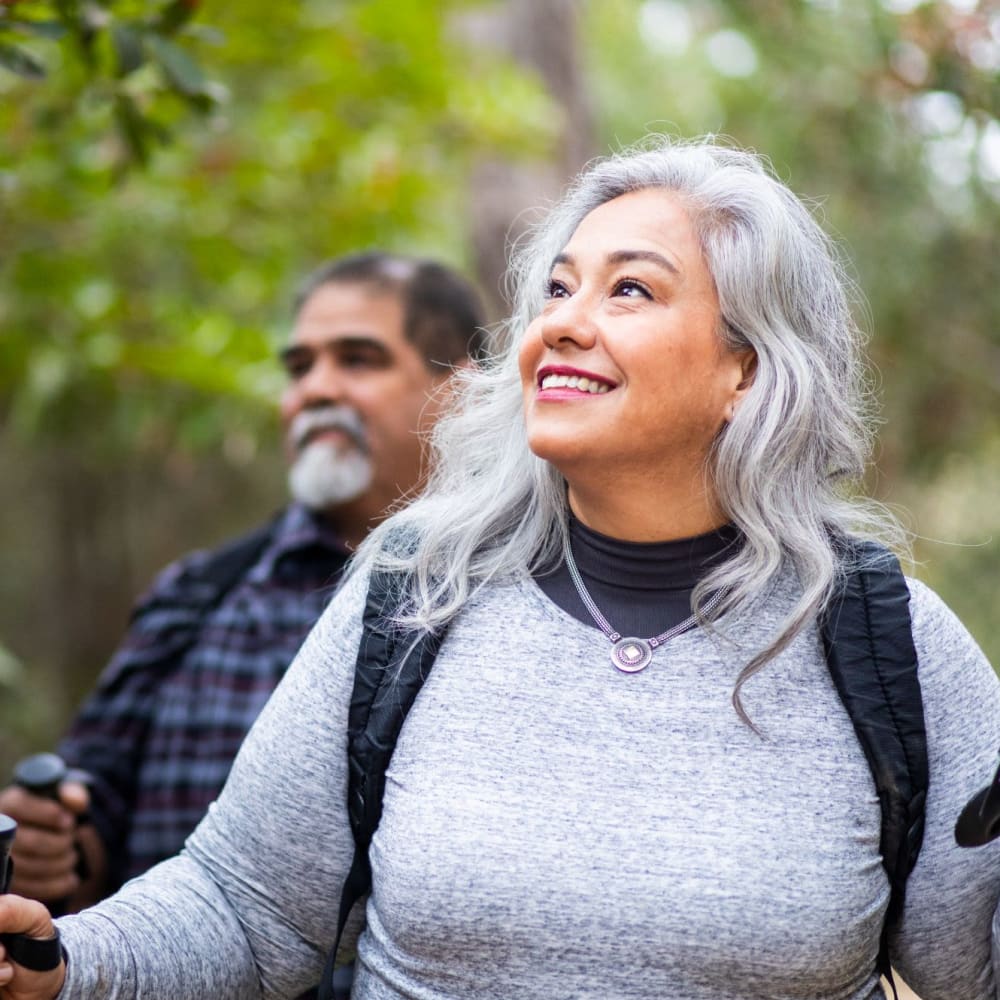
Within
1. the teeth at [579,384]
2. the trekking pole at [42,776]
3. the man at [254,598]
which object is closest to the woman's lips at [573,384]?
the teeth at [579,384]

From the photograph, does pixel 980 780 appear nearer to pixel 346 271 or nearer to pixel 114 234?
pixel 346 271

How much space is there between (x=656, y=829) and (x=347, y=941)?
1.80 ft

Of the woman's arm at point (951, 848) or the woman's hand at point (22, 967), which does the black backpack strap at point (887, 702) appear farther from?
the woman's hand at point (22, 967)

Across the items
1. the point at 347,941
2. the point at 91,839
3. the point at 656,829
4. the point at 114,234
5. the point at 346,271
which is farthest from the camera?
Result: the point at 114,234

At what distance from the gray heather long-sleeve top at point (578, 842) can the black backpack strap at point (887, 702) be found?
23 millimetres

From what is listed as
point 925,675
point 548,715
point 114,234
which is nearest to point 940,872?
point 925,675

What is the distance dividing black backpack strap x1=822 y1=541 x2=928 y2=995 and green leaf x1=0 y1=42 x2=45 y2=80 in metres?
1.60

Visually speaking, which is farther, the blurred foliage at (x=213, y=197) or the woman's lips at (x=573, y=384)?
the blurred foliage at (x=213, y=197)

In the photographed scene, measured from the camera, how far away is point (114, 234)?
407 cm

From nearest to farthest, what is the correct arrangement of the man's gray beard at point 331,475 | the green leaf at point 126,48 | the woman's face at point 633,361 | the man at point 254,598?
1. the woman's face at point 633,361
2. the green leaf at point 126,48
3. the man at point 254,598
4. the man's gray beard at point 331,475

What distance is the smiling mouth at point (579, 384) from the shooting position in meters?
1.89

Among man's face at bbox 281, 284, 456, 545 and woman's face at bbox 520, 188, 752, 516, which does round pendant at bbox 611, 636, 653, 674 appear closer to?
woman's face at bbox 520, 188, 752, 516

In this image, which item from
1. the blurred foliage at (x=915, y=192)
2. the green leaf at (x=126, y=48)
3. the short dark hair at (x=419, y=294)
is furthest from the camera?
the blurred foliage at (x=915, y=192)

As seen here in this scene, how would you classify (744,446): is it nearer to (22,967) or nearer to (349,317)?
(22,967)
